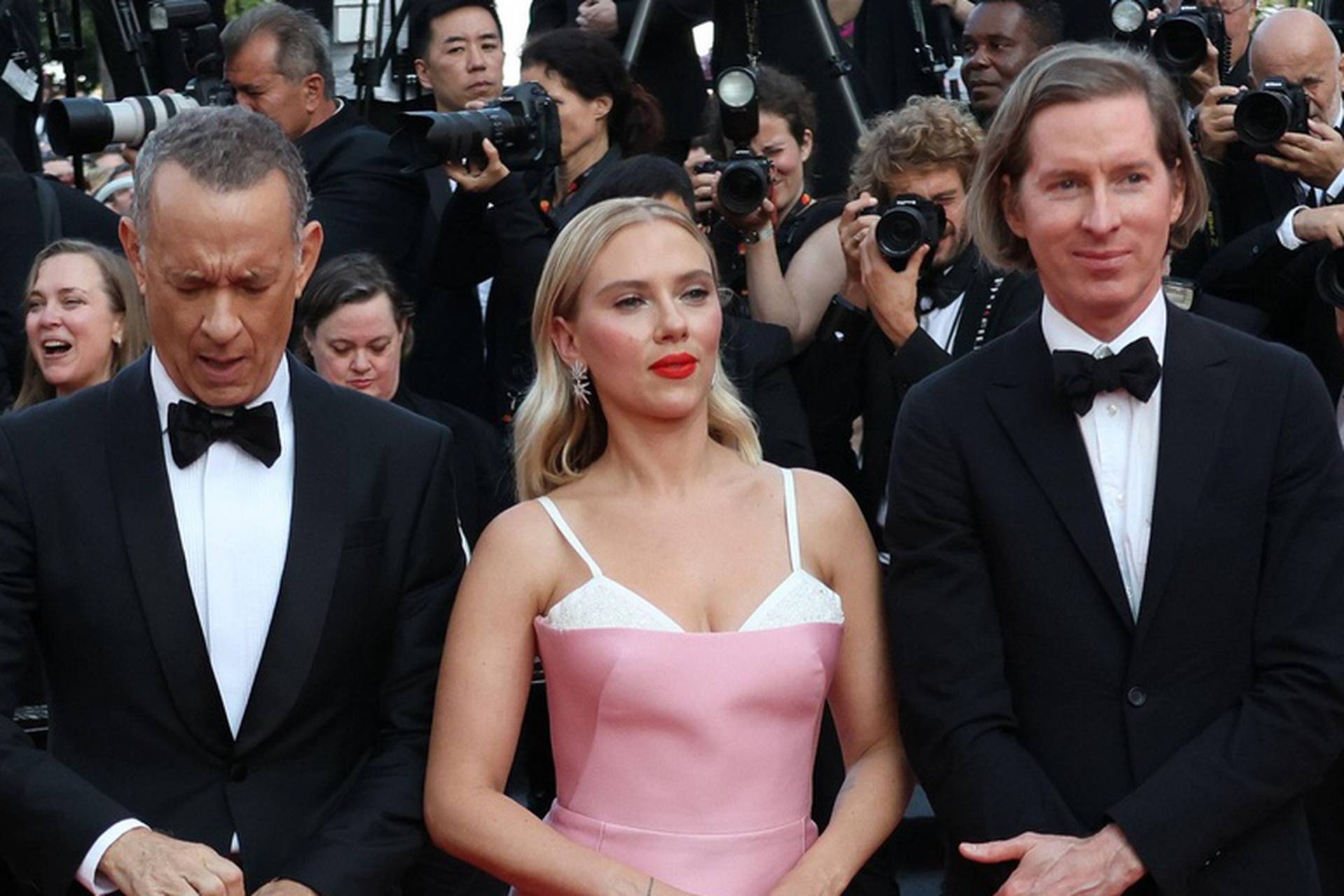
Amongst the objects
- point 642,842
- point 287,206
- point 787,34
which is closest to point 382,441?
point 287,206

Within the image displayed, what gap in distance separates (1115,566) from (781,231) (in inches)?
109

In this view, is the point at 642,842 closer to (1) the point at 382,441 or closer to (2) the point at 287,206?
(1) the point at 382,441

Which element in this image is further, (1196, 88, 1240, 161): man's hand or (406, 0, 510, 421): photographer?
(406, 0, 510, 421): photographer

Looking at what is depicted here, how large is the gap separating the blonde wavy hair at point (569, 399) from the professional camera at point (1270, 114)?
79.7 inches

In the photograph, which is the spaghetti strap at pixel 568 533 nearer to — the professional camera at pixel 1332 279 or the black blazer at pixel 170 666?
the black blazer at pixel 170 666

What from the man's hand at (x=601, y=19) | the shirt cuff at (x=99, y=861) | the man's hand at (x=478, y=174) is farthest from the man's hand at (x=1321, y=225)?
the shirt cuff at (x=99, y=861)

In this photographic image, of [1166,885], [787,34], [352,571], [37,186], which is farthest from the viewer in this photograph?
[787,34]

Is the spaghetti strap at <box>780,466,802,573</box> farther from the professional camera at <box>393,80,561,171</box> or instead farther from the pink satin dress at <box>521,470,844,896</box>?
the professional camera at <box>393,80,561,171</box>

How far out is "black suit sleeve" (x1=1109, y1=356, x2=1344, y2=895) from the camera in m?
2.90

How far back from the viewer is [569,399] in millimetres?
3555

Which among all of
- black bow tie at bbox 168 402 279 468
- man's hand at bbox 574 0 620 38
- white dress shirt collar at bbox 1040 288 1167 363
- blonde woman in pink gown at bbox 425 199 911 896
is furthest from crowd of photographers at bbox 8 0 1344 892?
black bow tie at bbox 168 402 279 468

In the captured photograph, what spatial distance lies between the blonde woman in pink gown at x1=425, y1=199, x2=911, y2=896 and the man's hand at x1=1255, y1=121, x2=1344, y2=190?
83.8 inches

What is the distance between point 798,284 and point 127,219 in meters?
2.56

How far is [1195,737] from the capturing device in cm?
298
